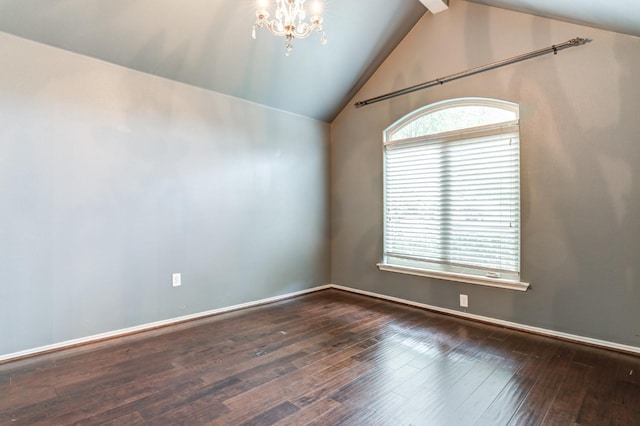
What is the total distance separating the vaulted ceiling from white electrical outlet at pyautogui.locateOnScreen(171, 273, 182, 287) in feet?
6.46

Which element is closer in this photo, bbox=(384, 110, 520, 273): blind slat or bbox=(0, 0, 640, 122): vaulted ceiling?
bbox=(0, 0, 640, 122): vaulted ceiling

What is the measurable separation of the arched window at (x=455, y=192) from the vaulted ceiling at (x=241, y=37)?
90 cm

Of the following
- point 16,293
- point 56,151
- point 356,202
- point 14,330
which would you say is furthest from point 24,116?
point 356,202

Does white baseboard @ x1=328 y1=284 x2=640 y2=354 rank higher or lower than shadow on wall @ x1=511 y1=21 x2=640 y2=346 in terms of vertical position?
lower

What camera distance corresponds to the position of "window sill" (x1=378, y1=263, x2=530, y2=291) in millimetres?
3098

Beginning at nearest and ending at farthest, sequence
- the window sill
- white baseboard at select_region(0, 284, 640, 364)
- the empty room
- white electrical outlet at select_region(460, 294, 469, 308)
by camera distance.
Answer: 1. the empty room
2. white baseboard at select_region(0, 284, 640, 364)
3. the window sill
4. white electrical outlet at select_region(460, 294, 469, 308)

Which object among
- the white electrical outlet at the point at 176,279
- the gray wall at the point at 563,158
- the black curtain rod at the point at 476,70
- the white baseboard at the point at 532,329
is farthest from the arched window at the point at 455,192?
the white electrical outlet at the point at 176,279

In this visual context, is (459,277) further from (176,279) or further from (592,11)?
(176,279)

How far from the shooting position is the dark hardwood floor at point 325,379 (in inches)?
71.1

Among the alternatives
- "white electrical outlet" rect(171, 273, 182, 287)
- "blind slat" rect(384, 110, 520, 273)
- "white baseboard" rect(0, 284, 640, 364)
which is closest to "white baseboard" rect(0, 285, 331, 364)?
"white baseboard" rect(0, 284, 640, 364)

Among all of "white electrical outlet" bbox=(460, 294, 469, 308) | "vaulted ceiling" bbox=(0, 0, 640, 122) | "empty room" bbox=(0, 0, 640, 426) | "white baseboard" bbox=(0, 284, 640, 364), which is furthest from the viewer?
"white electrical outlet" bbox=(460, 294, 469, 308)

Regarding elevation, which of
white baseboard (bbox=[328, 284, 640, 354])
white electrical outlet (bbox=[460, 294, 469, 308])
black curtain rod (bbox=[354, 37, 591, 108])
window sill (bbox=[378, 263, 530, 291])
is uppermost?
black curtain rod (bbox=[354, 37, 591, 108])

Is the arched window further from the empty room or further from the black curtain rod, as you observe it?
the black curtain rod

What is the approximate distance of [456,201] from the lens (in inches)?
140
